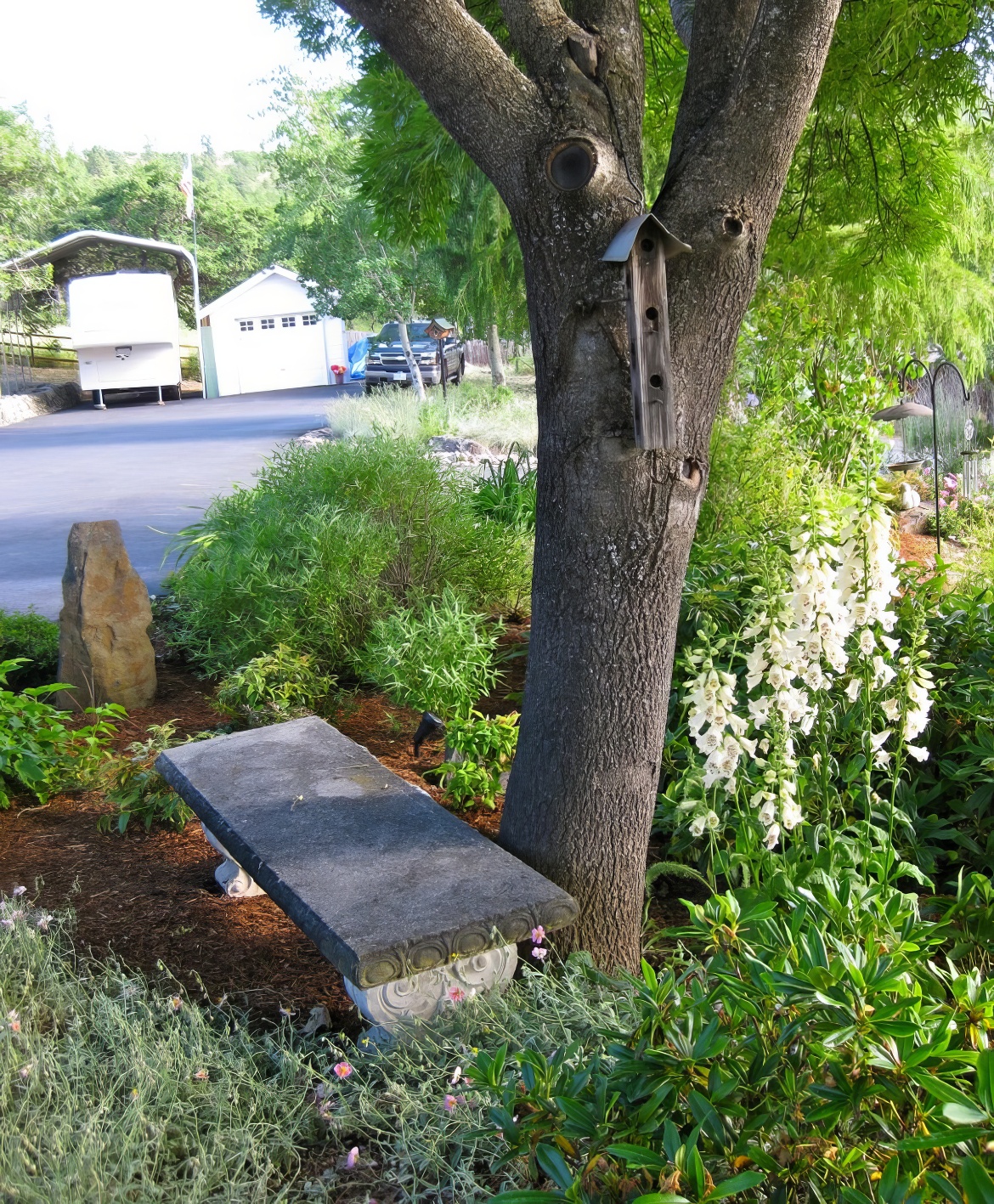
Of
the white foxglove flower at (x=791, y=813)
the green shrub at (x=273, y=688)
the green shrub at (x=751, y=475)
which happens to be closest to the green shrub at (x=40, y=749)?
the green shrub at (x=273, y=688)

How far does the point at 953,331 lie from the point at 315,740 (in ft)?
29.0

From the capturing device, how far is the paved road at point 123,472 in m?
9.15

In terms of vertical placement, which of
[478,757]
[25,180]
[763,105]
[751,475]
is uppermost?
[25,180]

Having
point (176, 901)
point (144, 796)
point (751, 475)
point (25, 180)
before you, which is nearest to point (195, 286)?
point (25, 180)

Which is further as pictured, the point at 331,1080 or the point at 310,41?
the point at 310,41

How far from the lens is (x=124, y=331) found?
91.6 feet

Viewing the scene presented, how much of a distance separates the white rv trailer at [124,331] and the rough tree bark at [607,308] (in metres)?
27.5

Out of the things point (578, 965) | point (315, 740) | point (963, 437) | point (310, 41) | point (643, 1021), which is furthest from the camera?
point (963, 437)

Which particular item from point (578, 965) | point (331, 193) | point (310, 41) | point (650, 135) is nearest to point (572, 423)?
point (578, 965)

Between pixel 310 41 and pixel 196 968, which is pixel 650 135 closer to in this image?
pixel 310 41

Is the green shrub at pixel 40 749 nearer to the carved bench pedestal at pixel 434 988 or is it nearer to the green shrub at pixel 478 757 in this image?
the green shrub at pixel 478 757

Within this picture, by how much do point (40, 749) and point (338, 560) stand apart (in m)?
1.75

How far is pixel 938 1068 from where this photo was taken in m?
1.56

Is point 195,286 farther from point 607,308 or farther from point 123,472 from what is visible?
point 607,308
